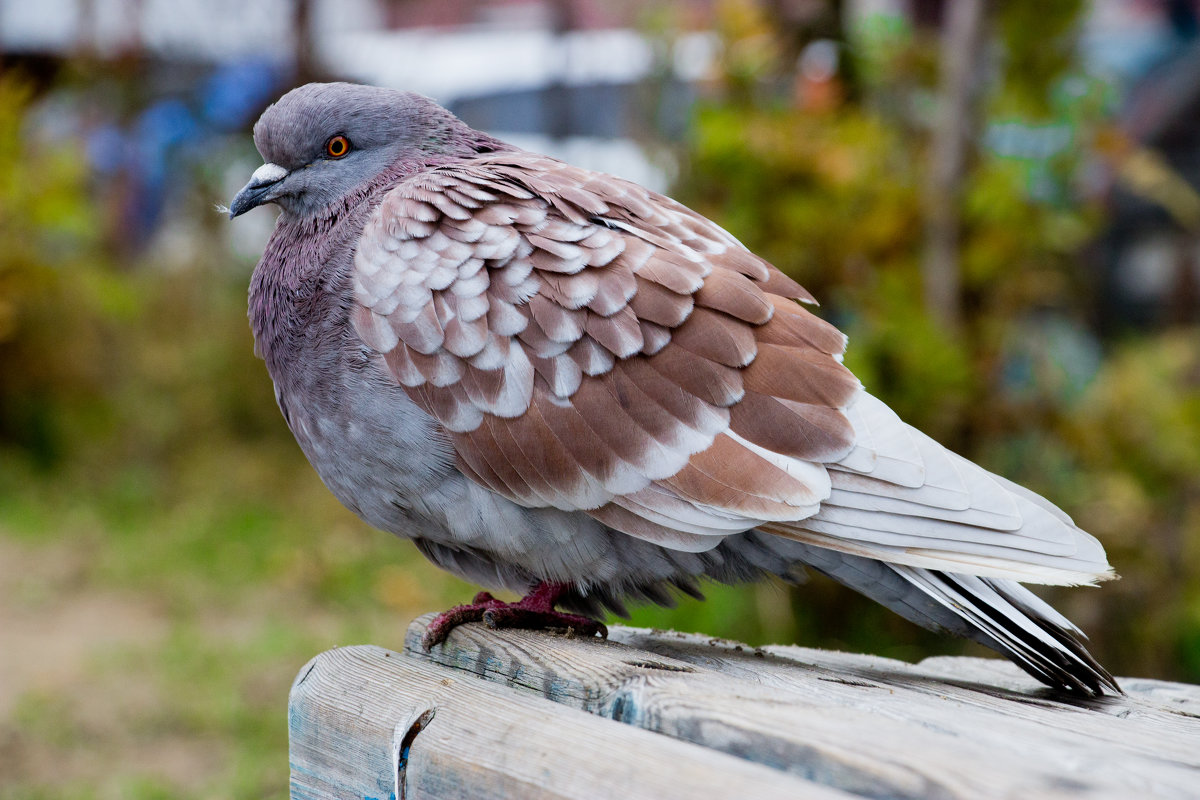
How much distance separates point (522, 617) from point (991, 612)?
0.89 m

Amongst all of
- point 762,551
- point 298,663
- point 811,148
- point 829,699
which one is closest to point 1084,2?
point 811,148

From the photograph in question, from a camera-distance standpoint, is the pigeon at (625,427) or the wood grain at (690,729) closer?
the wood grain at (690,729)

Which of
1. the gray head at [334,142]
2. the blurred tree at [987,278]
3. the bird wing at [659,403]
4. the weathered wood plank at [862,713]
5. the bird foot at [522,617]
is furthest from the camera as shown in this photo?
the blurred tree at [987,278]

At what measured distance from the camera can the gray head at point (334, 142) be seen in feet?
8.16

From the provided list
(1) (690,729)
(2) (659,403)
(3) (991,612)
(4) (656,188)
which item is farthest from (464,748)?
(4) (656,188)

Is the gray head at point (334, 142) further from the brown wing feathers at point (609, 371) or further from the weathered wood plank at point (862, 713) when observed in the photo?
the weathered wood plank at point (862, 713)

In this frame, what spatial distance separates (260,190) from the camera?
253cm

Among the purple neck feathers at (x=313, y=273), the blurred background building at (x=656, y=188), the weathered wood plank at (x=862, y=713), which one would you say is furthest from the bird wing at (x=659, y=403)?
the blurred background building at (x=656, y=188)

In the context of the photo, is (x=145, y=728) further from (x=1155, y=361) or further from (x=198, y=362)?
(x=1155, y=361)

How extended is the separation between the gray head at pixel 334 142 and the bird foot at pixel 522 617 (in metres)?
0.94

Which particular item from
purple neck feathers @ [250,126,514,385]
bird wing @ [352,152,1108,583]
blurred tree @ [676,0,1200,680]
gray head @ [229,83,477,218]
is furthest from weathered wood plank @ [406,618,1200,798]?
blurred tree @ [676,0,1200,680]

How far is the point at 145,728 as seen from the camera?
4.38 m

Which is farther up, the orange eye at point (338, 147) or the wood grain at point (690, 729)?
the orange eye at point (338, 147)

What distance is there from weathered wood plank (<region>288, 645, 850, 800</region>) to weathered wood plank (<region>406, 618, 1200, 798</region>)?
7cm
